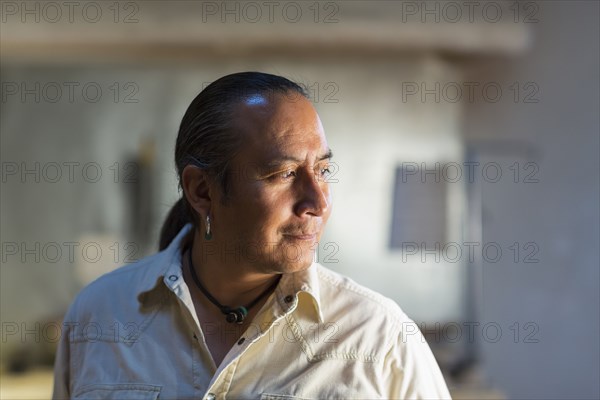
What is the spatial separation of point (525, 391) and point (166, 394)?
2.60 meters

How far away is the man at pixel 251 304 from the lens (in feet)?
3.83

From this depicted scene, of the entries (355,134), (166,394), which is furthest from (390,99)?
(166,394)

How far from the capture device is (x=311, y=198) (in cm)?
116

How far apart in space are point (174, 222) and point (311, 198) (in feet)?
1.42

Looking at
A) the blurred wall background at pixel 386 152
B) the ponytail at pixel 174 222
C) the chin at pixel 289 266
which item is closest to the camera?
the chin at pixel 289 266

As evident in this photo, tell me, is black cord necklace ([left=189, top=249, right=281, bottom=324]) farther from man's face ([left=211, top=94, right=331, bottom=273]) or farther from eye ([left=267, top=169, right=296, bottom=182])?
eye ([left=267, top=169, right=296, bottom=182])

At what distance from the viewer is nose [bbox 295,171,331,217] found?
116 centimetres

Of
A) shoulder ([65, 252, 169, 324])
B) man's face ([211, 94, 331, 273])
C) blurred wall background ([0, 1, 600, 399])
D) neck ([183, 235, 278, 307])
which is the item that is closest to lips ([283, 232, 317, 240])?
man's face ([211, 94, 331, 273])

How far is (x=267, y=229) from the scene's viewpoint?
1.16m

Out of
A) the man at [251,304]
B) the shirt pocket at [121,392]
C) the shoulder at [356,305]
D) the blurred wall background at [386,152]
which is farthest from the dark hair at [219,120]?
the blurred wall background at [386,152]

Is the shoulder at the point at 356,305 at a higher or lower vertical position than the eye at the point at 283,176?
lower

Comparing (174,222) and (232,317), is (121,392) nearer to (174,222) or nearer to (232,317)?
(232,317)

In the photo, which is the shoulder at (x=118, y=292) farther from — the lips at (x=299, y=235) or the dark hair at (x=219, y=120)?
the lips at (x=299, y=235)

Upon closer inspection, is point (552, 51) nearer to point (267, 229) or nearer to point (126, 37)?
point (126, 37)
